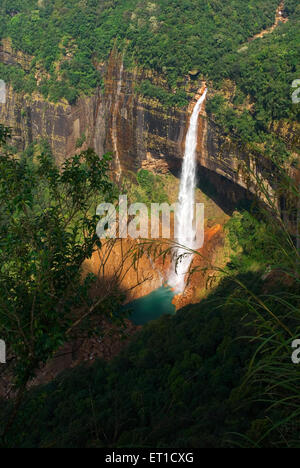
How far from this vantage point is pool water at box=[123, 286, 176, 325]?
48.0 feet

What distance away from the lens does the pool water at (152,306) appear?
14.6m

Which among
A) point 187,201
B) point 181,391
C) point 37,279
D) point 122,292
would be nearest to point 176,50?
point 187,201

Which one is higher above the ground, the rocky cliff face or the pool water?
the rocky cliff face

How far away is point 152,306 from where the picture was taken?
49.8 ft

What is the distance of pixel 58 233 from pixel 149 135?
1527 cm

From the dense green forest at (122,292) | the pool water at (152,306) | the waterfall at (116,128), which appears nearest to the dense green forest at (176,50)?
the dense green forest at (122,292)

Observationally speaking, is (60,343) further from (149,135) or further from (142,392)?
(149,135)

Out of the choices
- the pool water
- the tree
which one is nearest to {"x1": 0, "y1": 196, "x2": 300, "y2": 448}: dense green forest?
the tree

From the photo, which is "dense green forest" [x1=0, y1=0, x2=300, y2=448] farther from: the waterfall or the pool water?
the pool water

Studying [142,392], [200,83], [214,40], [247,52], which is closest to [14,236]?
[142,392]

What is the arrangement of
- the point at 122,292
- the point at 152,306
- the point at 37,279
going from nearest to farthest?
1. the point at 37,279
2. the point at 122,292
3. the point at 152,306

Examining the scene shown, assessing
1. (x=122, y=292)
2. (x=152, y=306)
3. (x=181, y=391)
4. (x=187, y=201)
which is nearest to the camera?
(x=122, y=292)

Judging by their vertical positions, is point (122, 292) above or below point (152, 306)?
below

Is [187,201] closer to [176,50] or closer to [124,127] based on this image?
[124,127]
